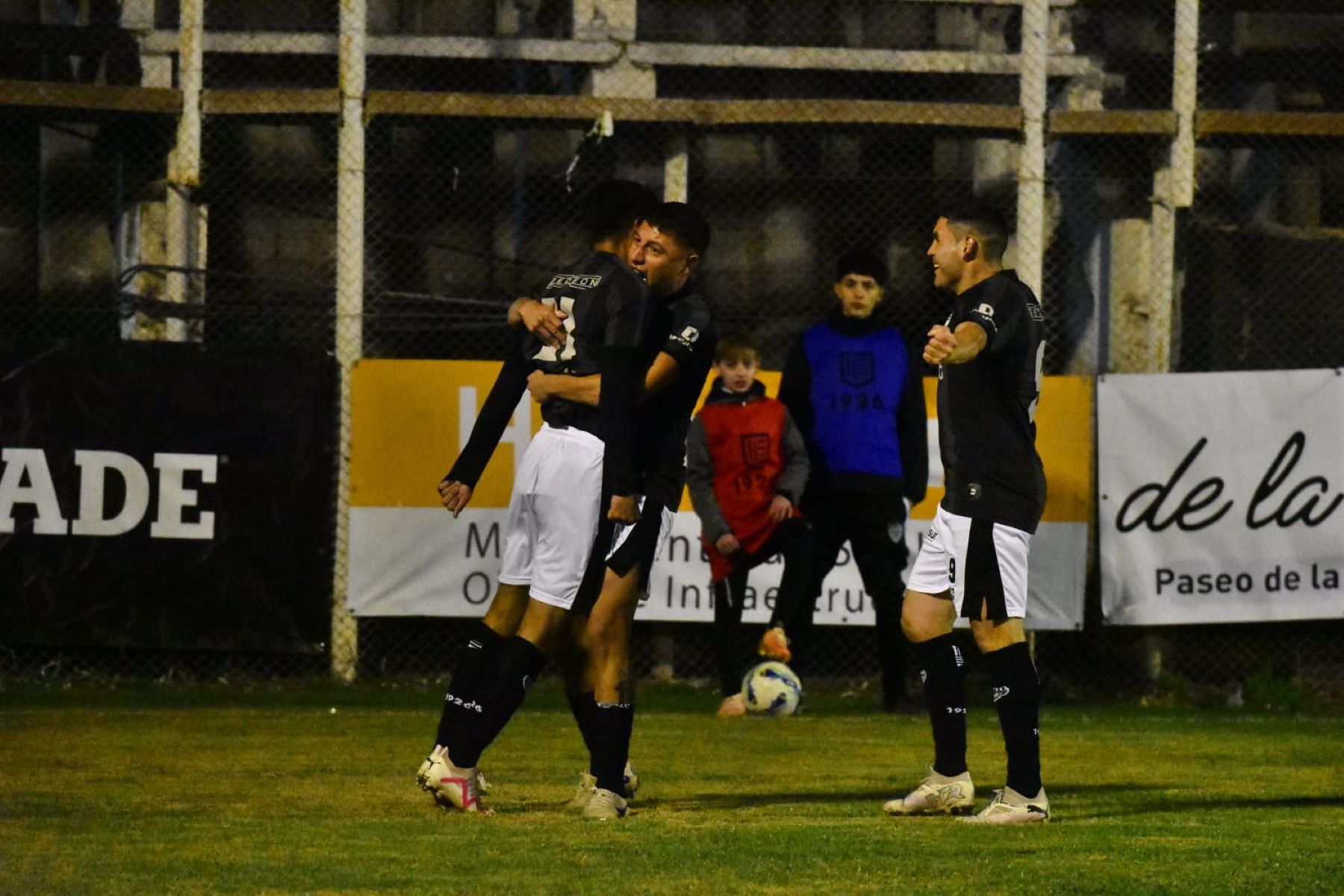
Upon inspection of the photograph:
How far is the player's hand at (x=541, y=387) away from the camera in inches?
284

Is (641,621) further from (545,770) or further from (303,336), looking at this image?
(545,770)

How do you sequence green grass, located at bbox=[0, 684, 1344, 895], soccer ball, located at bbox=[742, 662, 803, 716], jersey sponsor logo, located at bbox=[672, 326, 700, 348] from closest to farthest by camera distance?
green grass, located at bbox=[0, 684, 1344, 895] < jersey sponsor logo, located at bbox=[672, 326, 700, 348] < soccer ball, located at bbox=[742, 662, 803, 716]

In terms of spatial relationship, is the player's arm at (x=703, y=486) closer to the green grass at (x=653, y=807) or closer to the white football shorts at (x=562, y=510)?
the green grass at (x=653, y=807)

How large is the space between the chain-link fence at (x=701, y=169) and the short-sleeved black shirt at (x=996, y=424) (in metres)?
6.06

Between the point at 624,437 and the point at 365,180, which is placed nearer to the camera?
the point at 624,437

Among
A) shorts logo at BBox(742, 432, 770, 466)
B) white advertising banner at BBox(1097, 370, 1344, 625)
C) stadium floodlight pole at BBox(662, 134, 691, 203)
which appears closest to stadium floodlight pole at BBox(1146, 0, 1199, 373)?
white advertising banner at BBox(1097, 370, 1344, 625)

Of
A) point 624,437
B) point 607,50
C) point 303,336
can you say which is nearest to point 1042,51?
point 607,50

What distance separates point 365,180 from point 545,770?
19.6 feet

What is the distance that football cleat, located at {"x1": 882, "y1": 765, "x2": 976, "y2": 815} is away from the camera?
7195mm

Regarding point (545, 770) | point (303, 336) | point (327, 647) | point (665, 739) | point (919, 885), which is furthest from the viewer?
point (303, 336)

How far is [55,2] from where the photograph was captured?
14141mm

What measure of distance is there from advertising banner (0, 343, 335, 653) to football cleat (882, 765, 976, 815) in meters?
6.12

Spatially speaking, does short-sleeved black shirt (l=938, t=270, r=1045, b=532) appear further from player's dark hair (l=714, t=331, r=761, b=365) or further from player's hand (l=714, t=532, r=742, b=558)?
player's dark hair (l=714, t=331, r=761, b=365)

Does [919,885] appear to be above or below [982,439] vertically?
below
